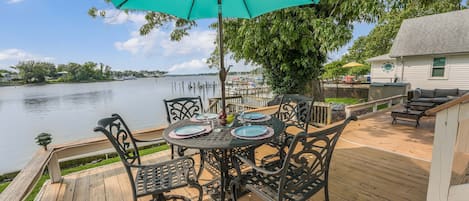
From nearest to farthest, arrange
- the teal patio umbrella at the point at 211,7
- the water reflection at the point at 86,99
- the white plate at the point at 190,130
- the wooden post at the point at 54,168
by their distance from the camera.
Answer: the white plate at the point at 190,130 < the teal patio umbrella at the point at 211,7 < the wooden post at the point at 54,168 < the water reflection at the point at 86,99

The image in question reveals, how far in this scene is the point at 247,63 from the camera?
23.2 ft

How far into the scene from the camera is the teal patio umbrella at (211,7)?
193cm

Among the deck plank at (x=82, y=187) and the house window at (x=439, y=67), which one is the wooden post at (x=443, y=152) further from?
the house window at (x=439, y=67)

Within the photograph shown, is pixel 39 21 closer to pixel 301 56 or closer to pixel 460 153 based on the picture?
pixel 301 56

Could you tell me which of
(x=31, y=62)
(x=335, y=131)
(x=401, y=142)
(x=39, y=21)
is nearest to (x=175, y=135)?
(x=335, y=131)

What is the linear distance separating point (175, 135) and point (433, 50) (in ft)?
40.6

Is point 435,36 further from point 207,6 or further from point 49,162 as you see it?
point 49,162

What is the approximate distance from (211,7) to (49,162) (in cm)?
268

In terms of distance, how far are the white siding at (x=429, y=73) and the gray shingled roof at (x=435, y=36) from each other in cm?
44

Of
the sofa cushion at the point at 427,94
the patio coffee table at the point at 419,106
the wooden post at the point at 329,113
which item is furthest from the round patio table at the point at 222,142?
the sofa cushion at the point at 427,94

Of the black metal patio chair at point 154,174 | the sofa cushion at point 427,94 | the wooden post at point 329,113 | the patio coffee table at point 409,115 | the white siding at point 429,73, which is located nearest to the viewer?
the black metal patio chair at point 154,174

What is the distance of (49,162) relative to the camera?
2.36 metres

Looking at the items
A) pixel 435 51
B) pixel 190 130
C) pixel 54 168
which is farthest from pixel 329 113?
pixel 435 51

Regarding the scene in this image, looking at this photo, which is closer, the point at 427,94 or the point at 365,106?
the point at 365,106
